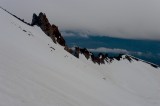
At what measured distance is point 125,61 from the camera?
7643 inches

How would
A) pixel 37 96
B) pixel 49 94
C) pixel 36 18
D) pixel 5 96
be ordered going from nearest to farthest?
pixel 5 96 → pixel 37 96 → pixel 49 94 → pixel 36 18

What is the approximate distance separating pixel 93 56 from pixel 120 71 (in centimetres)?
2333

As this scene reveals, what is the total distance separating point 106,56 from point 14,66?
483 ft

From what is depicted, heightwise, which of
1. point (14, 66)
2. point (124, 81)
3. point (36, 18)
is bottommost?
point (124, 81)

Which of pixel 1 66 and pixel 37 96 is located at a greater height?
pixel 1 66

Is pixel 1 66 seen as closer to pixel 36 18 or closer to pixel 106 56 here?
pixel 36 18

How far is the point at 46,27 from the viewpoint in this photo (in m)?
102

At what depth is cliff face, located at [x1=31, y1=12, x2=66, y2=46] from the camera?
3964 inches

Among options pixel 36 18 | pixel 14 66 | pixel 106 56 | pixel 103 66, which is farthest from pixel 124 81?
pixel 14 66

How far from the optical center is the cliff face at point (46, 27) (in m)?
101

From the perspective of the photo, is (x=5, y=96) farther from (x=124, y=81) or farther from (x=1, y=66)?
(x=124, y=81)

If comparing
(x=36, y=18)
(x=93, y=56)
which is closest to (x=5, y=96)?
(x=36, y=18)

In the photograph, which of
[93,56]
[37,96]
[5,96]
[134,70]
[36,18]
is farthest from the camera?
[134,70]

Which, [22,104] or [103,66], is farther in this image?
[103,66]
